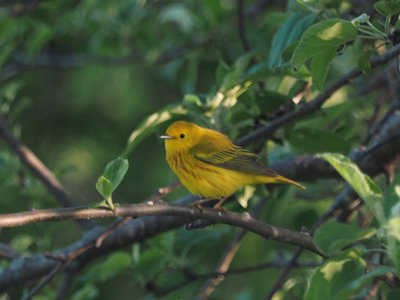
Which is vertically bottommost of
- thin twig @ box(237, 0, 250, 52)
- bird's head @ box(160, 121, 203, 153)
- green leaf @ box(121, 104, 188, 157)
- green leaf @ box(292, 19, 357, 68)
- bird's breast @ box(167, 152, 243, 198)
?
bird's breast @ box(167, 152, 243, 198)

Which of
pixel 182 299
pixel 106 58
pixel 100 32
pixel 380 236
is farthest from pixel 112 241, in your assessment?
pixel 106 58

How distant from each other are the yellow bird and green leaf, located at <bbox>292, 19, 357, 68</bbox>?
86 cm

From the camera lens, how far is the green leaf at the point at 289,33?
2.29 metres

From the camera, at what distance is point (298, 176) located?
2873 mm

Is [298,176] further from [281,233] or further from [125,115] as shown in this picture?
[125,115]

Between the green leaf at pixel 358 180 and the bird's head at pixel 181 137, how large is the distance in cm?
167

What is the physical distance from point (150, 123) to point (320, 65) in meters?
0.76

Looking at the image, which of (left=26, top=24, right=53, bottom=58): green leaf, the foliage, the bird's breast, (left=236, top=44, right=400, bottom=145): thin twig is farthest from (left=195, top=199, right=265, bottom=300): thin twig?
(left=26, top=24, right=53, bottom=58): green leaf

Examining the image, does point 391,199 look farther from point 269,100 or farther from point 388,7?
point 269,100

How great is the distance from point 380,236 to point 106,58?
384 cm

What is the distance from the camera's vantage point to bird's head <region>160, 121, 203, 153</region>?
120 inches

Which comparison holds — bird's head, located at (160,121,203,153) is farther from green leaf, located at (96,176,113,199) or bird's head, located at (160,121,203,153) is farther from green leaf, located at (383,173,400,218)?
green leaf, located at (383,173,400,218)

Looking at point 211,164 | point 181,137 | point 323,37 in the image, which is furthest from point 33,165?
point 323,37

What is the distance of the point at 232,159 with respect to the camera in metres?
2.82
